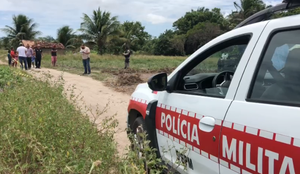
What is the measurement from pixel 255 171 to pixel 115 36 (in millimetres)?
40086

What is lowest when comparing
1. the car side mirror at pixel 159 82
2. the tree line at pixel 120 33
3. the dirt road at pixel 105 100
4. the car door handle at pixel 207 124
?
the dirt road at pixel 105 100

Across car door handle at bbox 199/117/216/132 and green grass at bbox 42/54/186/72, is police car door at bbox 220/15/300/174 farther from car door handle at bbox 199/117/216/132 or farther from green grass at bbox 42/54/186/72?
green grass at bbox 42/54/186/72

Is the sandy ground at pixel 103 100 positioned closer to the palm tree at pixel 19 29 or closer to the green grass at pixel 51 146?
the green grass at pixel 51 146

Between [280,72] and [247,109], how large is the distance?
35cm

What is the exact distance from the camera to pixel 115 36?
134 feet

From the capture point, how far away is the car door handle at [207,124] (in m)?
2.15

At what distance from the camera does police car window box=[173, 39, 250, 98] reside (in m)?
2.41

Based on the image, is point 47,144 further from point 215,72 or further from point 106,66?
point 106,66

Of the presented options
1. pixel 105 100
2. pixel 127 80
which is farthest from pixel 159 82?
pixel 127 80

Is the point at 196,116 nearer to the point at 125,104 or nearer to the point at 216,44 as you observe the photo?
the point at 216,44

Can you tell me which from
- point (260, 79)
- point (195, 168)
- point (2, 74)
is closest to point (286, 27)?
point (260, 79)

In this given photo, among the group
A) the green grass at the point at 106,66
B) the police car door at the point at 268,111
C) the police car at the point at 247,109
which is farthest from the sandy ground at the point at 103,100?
the police car door at the point at 268,111

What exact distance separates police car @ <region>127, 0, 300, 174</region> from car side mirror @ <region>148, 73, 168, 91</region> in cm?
16

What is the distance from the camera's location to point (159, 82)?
3.02 m
